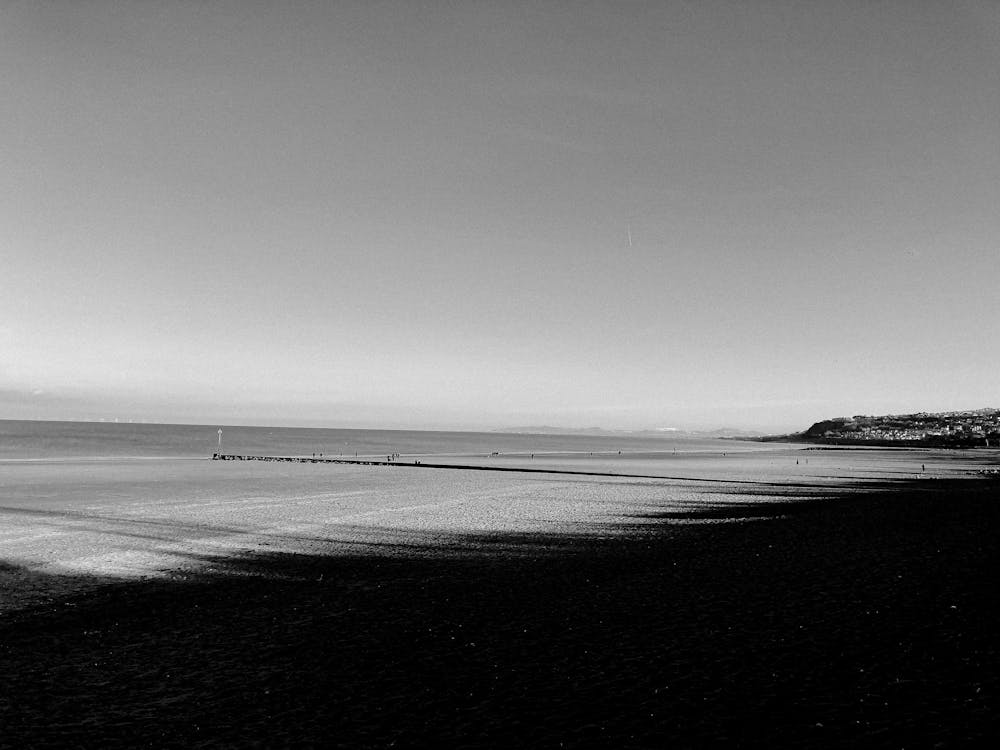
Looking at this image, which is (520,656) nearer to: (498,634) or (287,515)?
(498,634)

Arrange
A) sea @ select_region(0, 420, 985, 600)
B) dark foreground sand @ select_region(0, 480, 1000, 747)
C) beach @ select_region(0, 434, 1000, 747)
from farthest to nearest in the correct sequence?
sea @ select_region(0, 420, 985, 600) < beach @ select_region(0, 434, 1000, 747) < dark foreground sand @ select_region(0, 480, 1000, 747)

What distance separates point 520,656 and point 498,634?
45.6 inches

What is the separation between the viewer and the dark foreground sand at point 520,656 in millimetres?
7305

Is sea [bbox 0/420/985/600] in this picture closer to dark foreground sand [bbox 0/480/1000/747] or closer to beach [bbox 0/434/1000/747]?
beach [bbox 0/434/1000/747]

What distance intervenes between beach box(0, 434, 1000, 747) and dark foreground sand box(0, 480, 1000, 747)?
0.14ft

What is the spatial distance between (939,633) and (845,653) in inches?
79.2

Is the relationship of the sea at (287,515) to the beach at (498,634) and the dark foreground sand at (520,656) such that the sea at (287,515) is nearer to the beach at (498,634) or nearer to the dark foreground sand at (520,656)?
the beach at (498,634)

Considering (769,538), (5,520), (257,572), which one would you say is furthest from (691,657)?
(5,520)

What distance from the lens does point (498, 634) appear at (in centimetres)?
1083

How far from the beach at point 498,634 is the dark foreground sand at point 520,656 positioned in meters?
0.04

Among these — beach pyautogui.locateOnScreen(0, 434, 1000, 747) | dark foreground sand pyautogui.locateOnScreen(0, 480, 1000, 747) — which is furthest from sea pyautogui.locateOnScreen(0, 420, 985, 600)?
dark foreground sand pyautogui.locateOnScreen(0, 480, 1000, 747)

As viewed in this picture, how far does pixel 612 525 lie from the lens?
2470 cm

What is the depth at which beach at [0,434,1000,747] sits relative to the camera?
7.42 meters

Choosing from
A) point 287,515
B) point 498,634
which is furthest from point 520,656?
point 287,515
